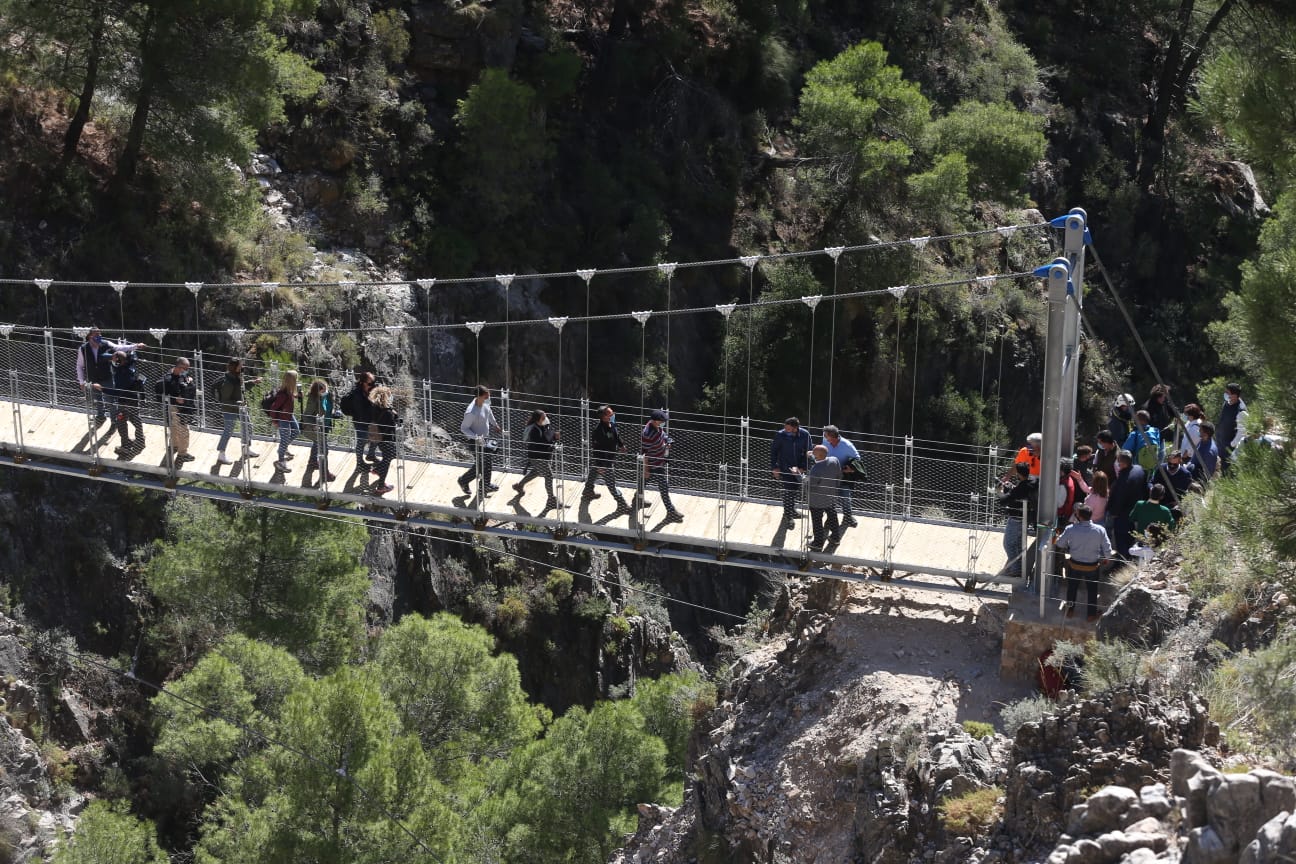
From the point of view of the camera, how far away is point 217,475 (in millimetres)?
16062

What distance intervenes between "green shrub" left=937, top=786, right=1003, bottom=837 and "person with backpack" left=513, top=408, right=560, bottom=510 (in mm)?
5279

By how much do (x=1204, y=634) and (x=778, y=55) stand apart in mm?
22360

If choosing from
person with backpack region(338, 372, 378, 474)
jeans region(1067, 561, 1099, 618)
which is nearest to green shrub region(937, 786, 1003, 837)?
jeans region(1067, 561, 1099, 618)

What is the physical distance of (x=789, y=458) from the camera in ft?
47.2

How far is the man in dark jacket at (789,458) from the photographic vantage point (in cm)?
1435

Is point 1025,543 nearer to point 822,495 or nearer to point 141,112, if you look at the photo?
point 822,495

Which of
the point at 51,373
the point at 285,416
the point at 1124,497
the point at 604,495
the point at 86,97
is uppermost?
the point at 86,97

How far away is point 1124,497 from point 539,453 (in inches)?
211

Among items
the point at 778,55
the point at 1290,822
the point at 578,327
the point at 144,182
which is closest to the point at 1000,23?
the point at 778,55

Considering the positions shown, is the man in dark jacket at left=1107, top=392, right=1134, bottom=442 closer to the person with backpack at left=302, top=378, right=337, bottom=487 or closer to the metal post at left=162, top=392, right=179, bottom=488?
the person with backpack at left=302, top=378, right=337, bottom=487

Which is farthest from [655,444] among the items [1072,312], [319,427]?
[1072,312]

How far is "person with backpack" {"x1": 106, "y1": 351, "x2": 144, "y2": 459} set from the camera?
16.4 meters

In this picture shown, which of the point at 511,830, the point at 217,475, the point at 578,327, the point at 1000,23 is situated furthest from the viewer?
the point at 1000,23

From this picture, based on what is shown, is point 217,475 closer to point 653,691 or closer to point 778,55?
point 653,691
